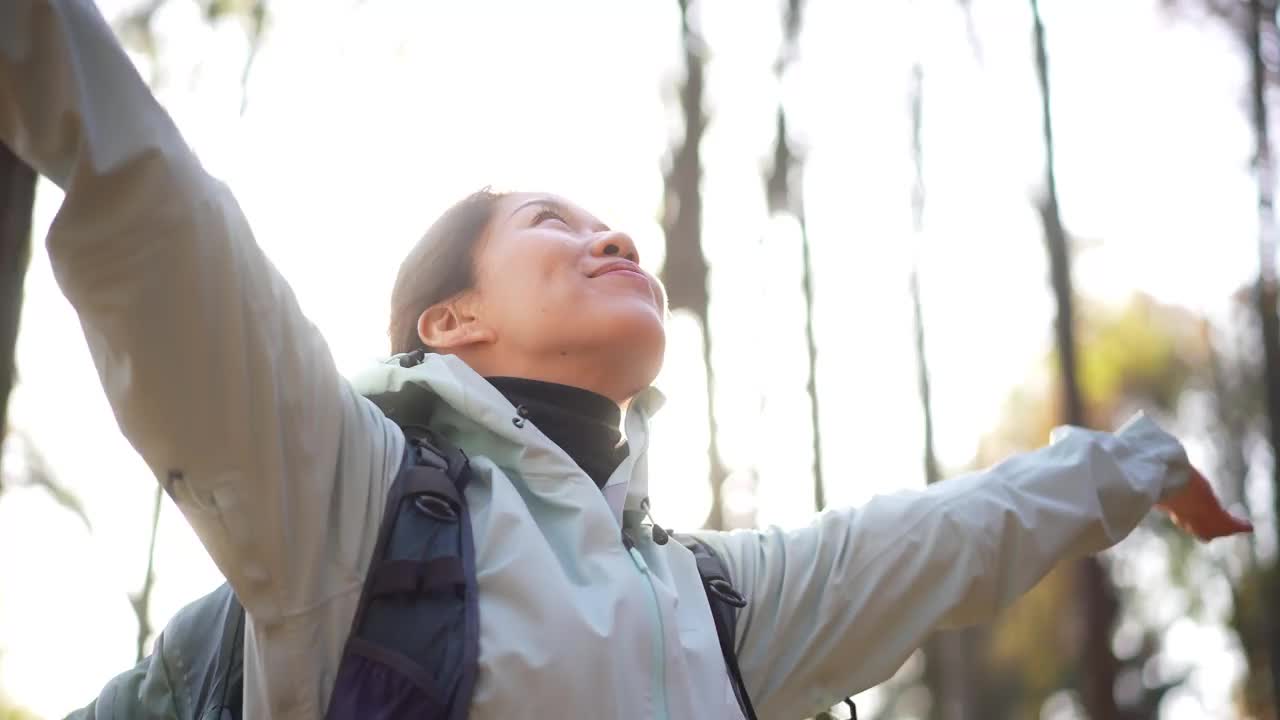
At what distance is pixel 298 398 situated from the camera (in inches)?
58.0

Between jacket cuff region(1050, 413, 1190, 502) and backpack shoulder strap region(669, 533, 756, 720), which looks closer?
backpack shoulder strap region(669, 533, 756, 720)

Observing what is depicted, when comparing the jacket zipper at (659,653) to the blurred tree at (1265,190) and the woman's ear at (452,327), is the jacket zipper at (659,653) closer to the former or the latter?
the woman's ear at (452,327)

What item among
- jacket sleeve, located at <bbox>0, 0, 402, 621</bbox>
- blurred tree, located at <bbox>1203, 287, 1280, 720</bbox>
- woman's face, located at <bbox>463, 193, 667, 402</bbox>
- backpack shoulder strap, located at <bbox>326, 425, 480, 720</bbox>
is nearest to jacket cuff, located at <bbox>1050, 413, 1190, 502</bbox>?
woman's face, located at <bbox>463, 193, 667, 402</bbox>

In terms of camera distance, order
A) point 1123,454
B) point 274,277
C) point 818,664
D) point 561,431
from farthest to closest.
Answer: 1. point 1123,454
2. point 818,664
3. point 561,431
4. point 274,277

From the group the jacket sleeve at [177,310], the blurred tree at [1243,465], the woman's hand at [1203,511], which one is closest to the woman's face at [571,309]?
the jacket sleeve at [177,310]

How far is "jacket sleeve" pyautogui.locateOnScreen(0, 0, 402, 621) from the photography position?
1260 millimetres

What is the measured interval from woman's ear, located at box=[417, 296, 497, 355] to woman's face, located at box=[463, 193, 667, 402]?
0.06ft

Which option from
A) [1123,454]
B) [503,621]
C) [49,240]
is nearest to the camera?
[49,240]

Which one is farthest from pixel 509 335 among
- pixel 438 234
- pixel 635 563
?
pixel 635 563

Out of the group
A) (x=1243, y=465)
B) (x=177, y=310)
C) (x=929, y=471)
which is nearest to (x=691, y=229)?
(x=929, y=471)

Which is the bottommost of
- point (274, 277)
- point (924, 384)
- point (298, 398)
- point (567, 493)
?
point (924, 384)

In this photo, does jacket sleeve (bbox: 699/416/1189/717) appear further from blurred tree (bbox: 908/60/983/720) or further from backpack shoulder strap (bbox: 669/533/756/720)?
blurred tree (bbox: 908/60/983/720)

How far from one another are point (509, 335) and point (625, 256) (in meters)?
0.29

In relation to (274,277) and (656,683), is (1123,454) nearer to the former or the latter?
(656,683)
